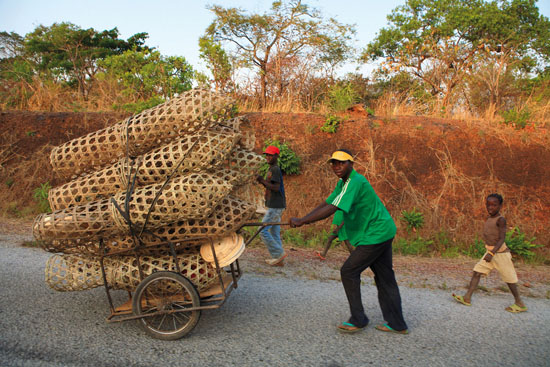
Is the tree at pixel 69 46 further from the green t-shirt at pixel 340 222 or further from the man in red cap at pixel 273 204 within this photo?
the green t-shirt at pixel 340 222

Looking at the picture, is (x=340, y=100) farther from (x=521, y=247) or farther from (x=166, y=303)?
(x=166, y=303)

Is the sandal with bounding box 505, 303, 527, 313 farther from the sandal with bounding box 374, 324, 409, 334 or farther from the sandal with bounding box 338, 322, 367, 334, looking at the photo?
the sandal with bounding box 338, 322, 367, 334

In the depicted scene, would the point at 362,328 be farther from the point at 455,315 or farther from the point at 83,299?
the point at 83,299

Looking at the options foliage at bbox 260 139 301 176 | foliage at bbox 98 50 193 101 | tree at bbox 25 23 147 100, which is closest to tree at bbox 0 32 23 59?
tree at bbox 25 23 147 100

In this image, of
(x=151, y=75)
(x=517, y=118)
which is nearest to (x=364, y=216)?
(x=517, y=118)

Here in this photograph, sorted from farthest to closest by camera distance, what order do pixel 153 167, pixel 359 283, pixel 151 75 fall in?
1. pixel 151 75
2. pixel 359 283
3. pixel 153 167

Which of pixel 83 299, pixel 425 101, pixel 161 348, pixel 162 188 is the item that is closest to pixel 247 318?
pixel 161 348

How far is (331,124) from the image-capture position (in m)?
12.0

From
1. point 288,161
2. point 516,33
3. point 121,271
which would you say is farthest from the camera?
point 516,33

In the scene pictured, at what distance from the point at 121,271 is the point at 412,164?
8904 millimetres

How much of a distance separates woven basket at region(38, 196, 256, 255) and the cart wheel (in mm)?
332

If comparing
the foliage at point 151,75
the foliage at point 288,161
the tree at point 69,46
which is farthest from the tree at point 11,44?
the foliage at point 288,161

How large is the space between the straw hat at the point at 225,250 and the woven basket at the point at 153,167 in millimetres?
739

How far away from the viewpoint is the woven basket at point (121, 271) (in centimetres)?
402
